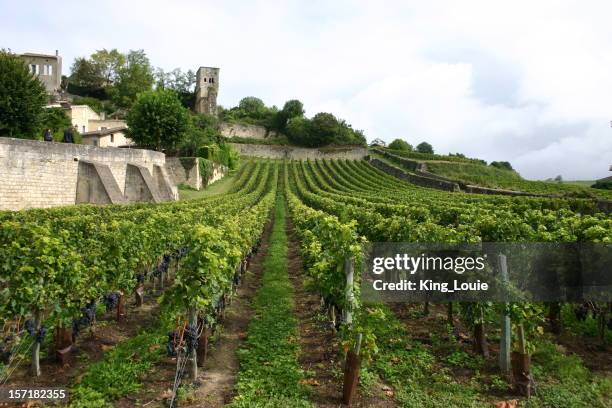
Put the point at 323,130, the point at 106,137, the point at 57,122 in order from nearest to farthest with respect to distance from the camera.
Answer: the point at 57,122 → the point at 106,137 → the point at 323,130

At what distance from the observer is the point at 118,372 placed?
19.4 ft

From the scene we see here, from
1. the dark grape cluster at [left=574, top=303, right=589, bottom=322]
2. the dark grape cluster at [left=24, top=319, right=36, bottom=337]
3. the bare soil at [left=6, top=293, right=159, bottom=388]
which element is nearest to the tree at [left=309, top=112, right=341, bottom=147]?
the bare soil at [left=6, top=293, right=159, bottom=388]

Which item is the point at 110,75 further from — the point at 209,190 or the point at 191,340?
the point at 191,340

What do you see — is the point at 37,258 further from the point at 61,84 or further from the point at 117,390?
the point at 61,84

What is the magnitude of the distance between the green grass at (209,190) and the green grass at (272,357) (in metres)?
28.0

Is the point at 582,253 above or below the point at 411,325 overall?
above

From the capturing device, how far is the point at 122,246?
8.35m

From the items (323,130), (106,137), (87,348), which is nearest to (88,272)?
(87,348)

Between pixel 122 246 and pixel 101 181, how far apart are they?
1993 centimetres

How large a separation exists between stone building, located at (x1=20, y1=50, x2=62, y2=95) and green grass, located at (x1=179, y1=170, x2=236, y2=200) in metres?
35.9

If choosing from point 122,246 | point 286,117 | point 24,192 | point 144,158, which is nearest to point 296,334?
point 122,246

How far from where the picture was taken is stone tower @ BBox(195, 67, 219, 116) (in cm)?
9079

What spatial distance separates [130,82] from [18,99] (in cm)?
4632

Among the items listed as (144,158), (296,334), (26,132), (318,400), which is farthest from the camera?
(144,158)
